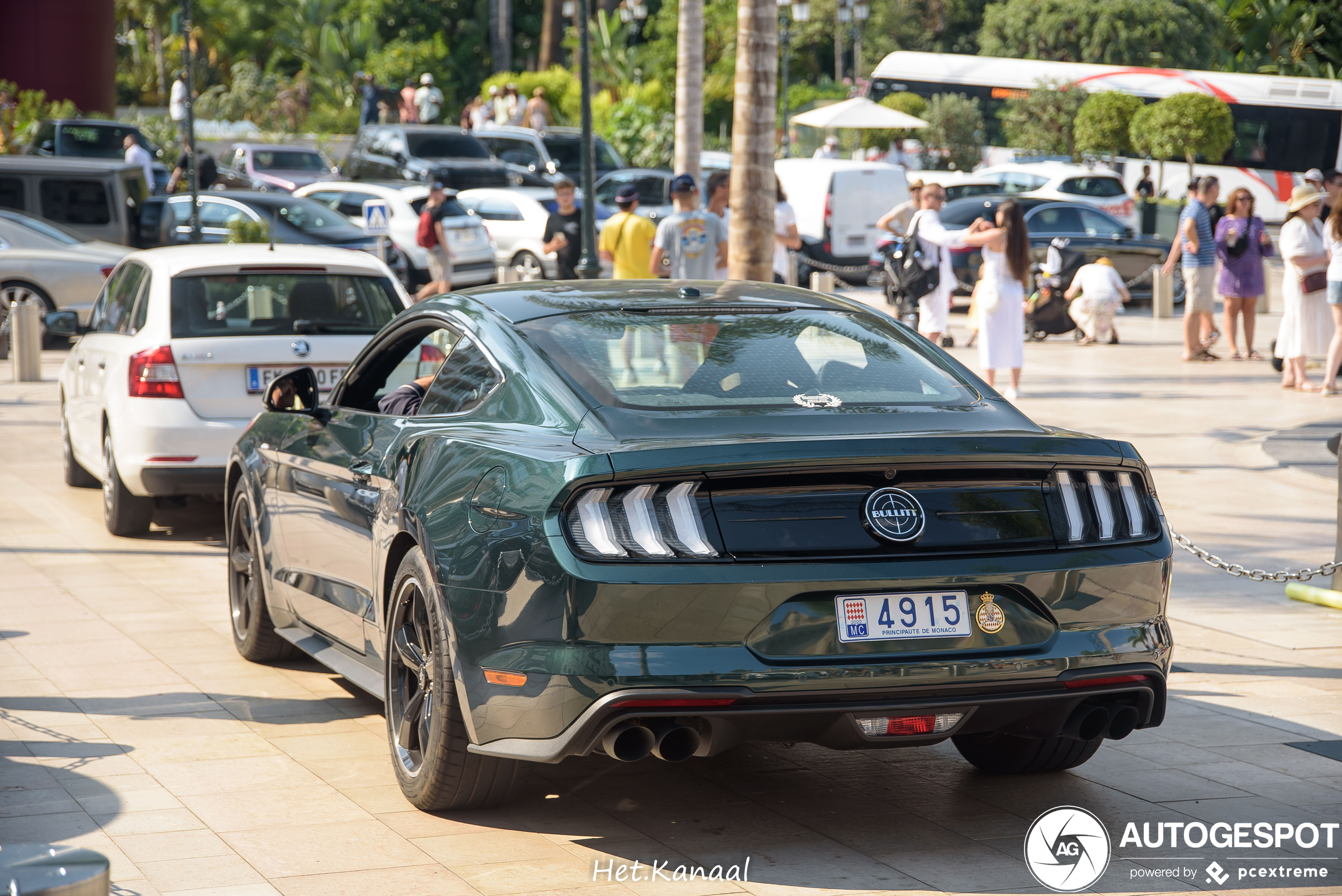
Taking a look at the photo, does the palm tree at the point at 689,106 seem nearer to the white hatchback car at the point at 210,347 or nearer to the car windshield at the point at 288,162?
the white hatchback car at the point at 210,347

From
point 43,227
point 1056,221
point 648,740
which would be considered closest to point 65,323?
point 648,740

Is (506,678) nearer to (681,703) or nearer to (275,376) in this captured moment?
(681,703)

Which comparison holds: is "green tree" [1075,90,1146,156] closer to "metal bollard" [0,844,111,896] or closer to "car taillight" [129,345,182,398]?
"car taillight" [129,345,182,398]

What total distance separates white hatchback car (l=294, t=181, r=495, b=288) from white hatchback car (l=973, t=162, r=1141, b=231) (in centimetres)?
1022

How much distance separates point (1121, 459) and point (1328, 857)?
120cm

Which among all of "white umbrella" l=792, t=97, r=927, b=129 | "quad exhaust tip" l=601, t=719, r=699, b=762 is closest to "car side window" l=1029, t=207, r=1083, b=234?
"white umbrella" l=792, t=97, r=927, b=129

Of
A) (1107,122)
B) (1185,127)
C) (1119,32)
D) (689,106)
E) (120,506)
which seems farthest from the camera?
(1119,32)

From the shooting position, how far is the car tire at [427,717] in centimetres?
473

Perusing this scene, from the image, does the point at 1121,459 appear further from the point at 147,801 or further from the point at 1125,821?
the point at 147,801

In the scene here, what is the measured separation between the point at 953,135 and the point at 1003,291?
32202mm

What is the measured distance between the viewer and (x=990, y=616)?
4395mm

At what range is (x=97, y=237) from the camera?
2314 cm

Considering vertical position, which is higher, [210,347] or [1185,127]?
[1185,127]

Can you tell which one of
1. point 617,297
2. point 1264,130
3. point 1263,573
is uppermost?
point 1264,130
